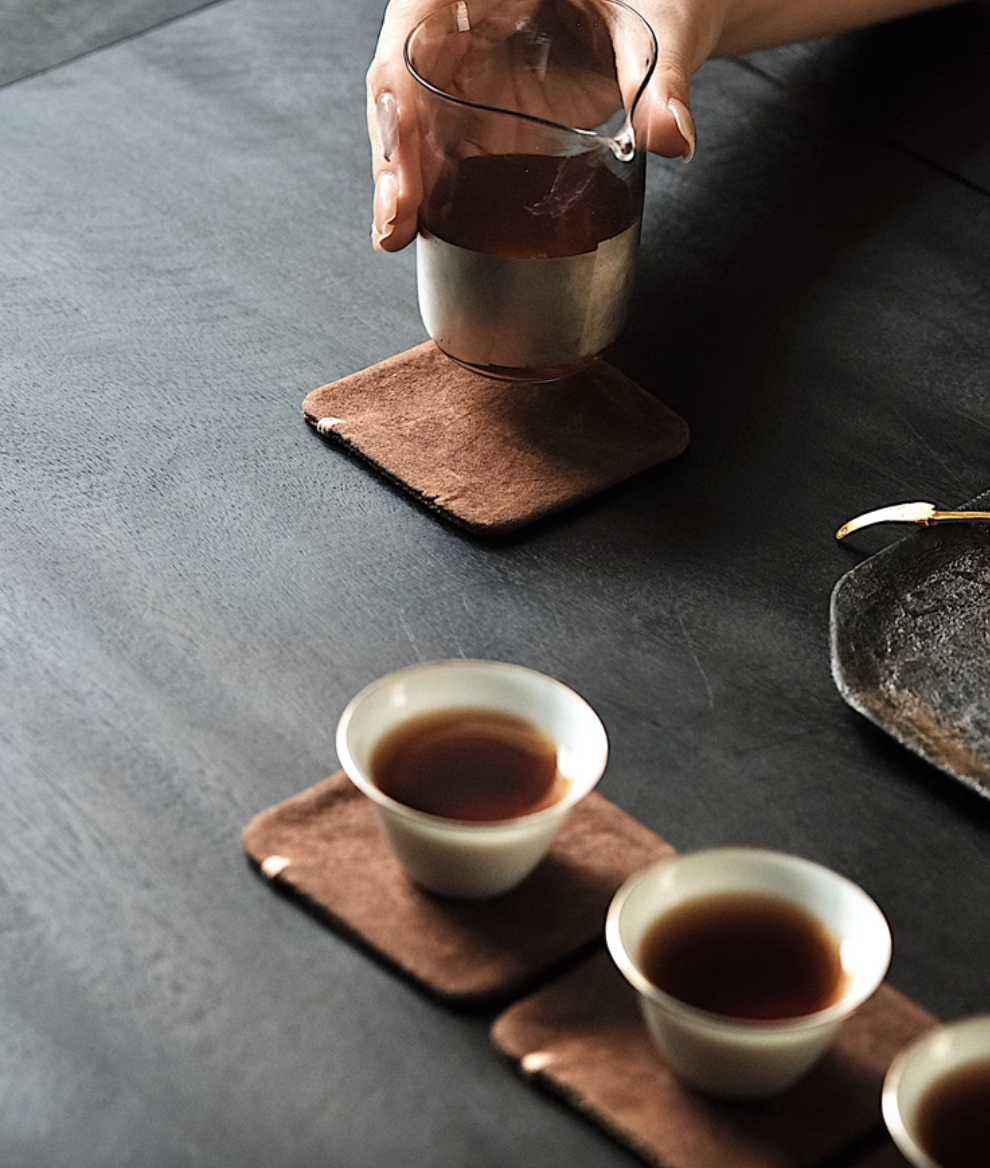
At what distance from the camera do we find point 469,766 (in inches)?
26.8

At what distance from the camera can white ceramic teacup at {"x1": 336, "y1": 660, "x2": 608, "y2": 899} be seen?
636 millimetres

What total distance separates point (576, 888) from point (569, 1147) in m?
0.12

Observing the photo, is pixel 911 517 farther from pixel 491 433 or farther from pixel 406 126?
pixel 406 126

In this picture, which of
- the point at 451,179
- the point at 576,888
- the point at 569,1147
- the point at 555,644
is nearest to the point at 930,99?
the point at 451,179

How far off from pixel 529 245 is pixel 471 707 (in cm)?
31

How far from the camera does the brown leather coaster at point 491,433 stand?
2.96 ft

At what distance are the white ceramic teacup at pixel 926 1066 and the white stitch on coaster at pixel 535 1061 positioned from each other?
0.42 feet

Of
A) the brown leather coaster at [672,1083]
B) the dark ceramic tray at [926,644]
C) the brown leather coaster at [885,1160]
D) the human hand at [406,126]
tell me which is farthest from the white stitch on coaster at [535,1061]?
the human hand at [406,126]

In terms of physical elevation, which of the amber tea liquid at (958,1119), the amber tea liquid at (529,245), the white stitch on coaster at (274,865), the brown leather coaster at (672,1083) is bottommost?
the brown leather coaster at (672,1083)

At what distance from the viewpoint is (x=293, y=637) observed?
32.1 inches

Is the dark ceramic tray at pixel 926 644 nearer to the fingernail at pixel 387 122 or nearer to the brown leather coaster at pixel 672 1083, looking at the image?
the brown leather coaster at pixel 672 1083

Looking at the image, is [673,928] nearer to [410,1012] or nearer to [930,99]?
[410,1012]

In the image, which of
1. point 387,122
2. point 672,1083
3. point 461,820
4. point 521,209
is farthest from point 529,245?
point 672,1083

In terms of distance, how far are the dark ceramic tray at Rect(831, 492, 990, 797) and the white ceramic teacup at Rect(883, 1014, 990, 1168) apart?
193mm
